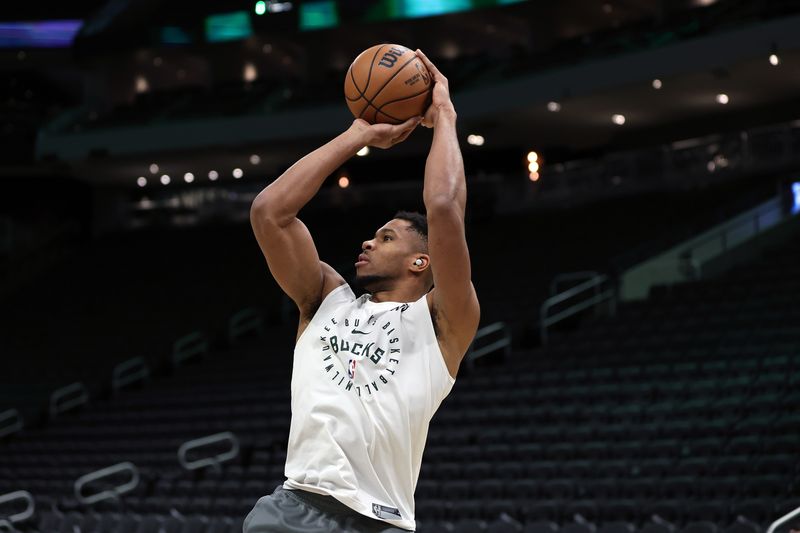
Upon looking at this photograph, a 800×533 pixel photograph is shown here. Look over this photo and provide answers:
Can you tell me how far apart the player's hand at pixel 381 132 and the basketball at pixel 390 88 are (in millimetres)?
36

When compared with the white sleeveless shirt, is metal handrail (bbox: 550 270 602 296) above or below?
above

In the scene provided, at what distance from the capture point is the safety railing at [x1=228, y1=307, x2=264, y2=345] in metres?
18.0

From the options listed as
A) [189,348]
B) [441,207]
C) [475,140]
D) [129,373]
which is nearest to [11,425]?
[129,373]

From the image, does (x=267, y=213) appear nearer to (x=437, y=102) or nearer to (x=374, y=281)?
(x=374, y=281)

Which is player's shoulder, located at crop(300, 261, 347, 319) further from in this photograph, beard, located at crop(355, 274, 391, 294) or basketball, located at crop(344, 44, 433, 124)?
basketball, located at crop(344, 44, 433, 124)

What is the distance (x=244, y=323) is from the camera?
18844 millimetres

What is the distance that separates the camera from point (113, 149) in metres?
22.2

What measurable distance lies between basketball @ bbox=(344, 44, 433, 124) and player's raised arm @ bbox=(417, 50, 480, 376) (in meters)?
0.19

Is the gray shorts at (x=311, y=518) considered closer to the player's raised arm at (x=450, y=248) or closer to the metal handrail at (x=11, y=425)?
the player's raised arm at (x=450, y=248)

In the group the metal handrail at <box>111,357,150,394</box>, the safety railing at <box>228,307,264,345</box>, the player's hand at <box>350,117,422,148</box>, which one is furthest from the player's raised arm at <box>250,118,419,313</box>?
the safety railing at <box>228,307,264,345</box>

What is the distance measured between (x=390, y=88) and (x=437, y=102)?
0.42 feet

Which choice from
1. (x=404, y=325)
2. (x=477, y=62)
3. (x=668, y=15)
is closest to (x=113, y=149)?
(x=477, y=62)

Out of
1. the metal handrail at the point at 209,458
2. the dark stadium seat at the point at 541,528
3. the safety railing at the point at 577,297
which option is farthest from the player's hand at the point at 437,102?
the safety railing at the point at 577,297

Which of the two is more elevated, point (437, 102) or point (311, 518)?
point (437, 102)
